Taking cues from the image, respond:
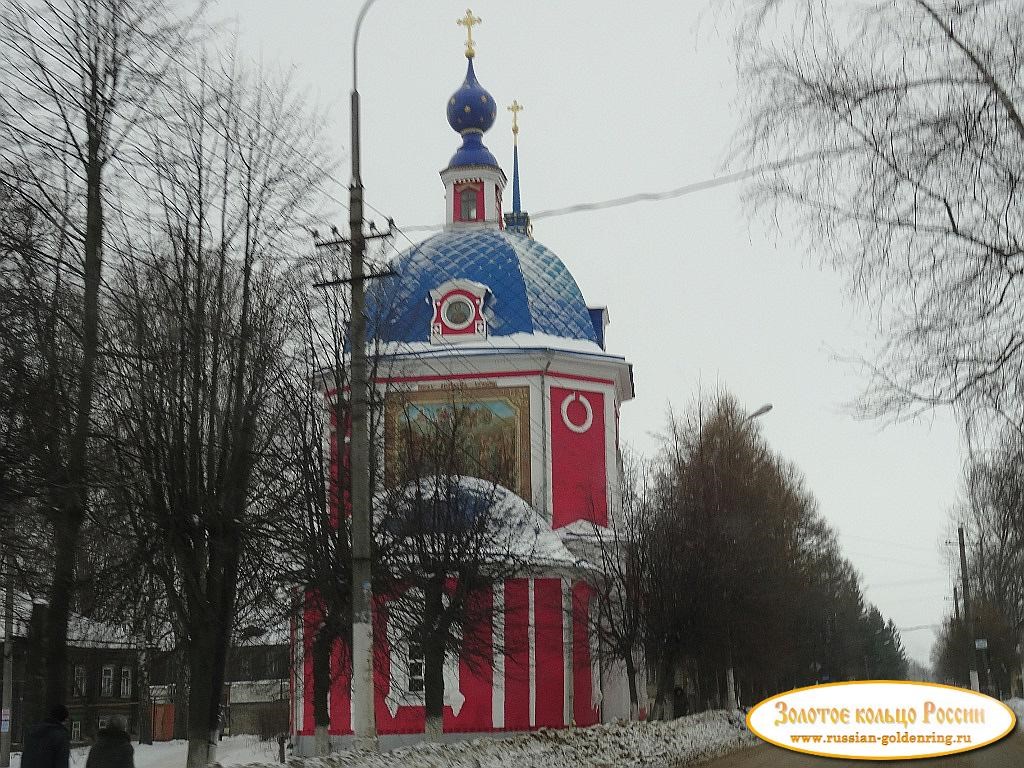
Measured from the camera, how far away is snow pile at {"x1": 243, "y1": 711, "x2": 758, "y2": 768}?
12.9 m

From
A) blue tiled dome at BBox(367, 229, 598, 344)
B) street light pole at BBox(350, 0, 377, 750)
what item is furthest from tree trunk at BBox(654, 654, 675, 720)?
street light pole at BBox(350, 0, 377, 750)

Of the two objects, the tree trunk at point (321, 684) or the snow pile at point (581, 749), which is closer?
the snow pile at point (581, 749)

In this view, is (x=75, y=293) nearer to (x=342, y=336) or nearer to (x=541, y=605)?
(x=342, y=336)

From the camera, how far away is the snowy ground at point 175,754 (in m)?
34.7

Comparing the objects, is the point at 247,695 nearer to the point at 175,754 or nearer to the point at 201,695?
the point at 175,754

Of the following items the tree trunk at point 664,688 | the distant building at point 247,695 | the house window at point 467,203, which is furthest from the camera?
the house window at point 467,203

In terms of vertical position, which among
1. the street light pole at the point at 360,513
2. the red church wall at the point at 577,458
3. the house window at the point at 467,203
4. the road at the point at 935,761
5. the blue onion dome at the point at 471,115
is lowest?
the road at the point at 935,761

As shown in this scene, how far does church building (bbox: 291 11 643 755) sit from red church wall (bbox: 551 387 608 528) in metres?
0.04

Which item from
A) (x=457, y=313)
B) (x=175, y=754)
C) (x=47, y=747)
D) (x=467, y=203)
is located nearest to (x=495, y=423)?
(x=457, y=313)

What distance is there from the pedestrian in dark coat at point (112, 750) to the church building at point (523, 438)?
1815 cm

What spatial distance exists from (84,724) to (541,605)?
17.2 metres

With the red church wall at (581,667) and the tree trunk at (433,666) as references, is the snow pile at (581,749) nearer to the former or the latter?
the tree trunk at (433,666)

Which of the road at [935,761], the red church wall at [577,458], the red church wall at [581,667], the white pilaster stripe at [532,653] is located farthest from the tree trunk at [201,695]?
the red church wall at [577,458]

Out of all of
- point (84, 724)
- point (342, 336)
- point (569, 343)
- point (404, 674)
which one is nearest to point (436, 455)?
point (342, 336)
